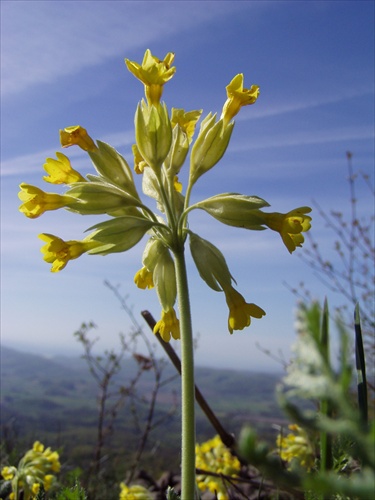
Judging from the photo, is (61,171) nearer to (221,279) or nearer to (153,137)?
(153,137)

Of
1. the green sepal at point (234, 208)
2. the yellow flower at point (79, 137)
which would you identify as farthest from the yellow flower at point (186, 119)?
the green sepal at point (234, 208)

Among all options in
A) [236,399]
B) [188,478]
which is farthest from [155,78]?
[236,399]

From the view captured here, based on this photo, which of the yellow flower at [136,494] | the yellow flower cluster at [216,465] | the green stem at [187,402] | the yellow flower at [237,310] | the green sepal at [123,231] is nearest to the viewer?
the green stem at [187,402]

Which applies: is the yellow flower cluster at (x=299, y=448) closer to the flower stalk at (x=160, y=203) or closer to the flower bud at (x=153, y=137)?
the flower stalk at (x=160, y=203)

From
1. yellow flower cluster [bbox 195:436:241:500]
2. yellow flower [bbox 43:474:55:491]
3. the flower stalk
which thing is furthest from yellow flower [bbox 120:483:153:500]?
the flower stalk

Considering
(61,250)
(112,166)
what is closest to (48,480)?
(61,250)

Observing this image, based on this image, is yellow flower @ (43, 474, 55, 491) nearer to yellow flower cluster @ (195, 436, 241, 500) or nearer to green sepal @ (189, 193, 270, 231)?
yellow flower cluster @ (195, 436, 241, 500)
